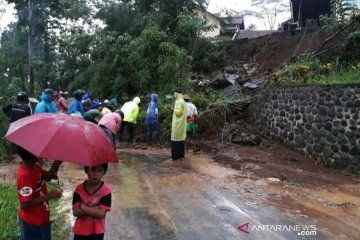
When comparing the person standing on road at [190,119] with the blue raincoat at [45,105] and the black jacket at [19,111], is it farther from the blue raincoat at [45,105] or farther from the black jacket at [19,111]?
the black jacket at [19,111]

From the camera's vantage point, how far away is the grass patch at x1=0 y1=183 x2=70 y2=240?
4763 millimetres

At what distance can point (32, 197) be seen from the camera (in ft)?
10.9

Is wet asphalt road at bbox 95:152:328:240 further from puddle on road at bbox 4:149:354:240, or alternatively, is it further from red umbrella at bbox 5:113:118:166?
red umbrella at bbox 5:113:118:166

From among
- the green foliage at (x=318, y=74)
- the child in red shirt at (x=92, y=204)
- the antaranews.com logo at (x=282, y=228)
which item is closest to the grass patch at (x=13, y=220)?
the child in red shirt at (x=92, y=204)

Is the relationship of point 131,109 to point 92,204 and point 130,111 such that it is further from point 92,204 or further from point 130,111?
point 92,204

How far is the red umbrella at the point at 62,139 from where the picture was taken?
293cm

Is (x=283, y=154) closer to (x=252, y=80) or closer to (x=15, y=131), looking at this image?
(x=252, y=80)

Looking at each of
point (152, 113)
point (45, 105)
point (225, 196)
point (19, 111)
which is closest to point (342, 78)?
point (225, 196)

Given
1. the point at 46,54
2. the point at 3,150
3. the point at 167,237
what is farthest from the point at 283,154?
the point at 46,54

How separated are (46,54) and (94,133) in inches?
1195

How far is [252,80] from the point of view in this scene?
1593cm

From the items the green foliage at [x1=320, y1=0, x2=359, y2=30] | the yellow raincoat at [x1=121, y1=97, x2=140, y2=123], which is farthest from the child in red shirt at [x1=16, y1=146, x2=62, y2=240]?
the green foliage at [x1=320, y1=0, x2=359, y2=30]

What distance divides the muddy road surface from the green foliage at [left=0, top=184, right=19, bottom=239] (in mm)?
790

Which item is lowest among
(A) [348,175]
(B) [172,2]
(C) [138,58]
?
(A) [348,175]
